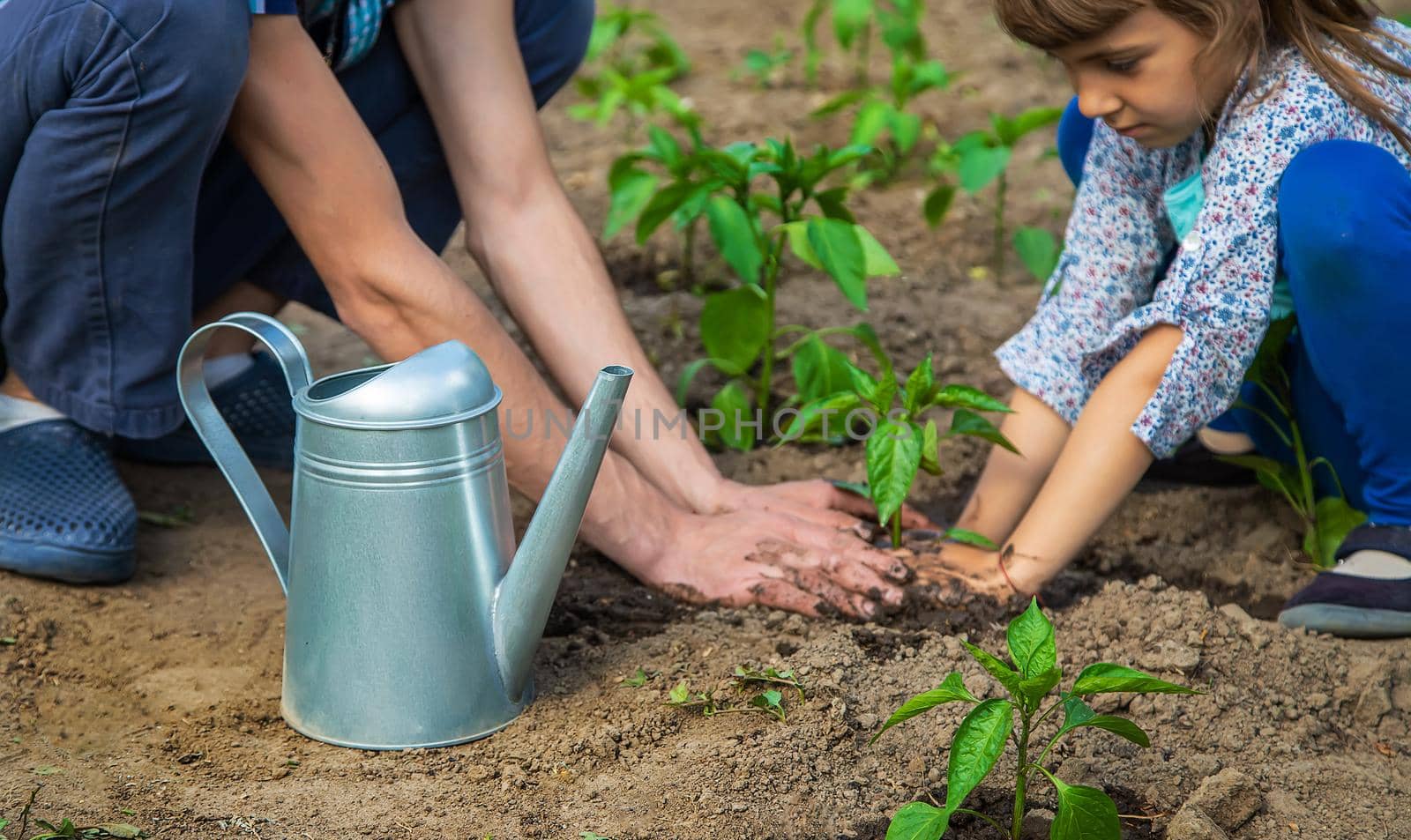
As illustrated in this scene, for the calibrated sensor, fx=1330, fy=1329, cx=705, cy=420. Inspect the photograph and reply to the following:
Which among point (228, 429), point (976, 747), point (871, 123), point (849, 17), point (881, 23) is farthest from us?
point (881, 23)

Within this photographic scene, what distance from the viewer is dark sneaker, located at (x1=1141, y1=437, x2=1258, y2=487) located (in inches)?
82.2

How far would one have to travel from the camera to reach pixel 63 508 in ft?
5.55

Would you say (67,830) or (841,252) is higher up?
(841,252)

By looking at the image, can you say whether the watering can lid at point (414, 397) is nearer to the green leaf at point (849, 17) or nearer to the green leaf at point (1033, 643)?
the green leaf at point (1033, 643)

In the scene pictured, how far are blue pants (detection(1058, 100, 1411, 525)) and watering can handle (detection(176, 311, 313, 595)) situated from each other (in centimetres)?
114

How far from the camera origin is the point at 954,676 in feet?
3.92

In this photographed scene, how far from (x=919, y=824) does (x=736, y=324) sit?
3.81ft

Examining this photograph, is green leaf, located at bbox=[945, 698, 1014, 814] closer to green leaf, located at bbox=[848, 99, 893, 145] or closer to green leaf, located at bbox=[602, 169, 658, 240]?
green leaf, located at bbox=[602, 169, 658, 240]

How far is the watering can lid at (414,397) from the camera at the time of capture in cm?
126

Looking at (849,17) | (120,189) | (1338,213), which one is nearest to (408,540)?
(120,189)

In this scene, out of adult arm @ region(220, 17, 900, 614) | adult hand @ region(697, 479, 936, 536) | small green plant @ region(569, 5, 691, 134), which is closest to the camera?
adult arm @ region(220, 17, 900, 614)

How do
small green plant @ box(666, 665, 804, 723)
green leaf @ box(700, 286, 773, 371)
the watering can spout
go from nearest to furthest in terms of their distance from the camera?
the watering can spout → small green plant @ box(666, 665, 804, 723) → green leaf @ box(700, 286, 773, 371)

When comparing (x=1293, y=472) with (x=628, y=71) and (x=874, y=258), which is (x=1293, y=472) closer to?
(x=874, y=258)

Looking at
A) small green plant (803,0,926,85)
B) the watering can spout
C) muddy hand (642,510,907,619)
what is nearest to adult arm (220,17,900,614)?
muddy hand (642,510,907,619)
